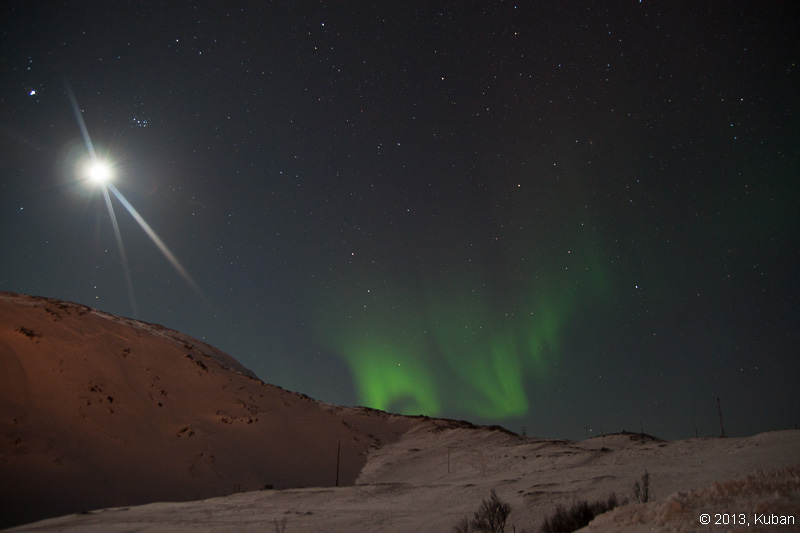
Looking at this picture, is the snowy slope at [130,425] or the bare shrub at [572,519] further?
the snowy slope at [130,425]

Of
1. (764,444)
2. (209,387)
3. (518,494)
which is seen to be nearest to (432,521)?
(518,494)

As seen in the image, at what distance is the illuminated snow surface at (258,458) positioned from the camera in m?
10.9

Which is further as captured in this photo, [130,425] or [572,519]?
[130,425]

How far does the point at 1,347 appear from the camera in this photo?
26.9 m

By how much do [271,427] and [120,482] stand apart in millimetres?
14042

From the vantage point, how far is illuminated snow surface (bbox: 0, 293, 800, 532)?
35.8 ft

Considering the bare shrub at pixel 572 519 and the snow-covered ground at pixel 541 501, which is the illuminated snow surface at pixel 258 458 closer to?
the snow-covered ground at pixel 541 501

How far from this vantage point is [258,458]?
32.5m

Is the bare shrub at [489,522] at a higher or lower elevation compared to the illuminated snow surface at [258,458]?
lower

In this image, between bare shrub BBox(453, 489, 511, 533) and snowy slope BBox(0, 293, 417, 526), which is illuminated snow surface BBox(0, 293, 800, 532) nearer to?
snowy slope BBox(0, 293, 417, 526)

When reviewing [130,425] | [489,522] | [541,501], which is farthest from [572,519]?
[130,425]

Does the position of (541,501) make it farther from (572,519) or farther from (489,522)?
(572,519)

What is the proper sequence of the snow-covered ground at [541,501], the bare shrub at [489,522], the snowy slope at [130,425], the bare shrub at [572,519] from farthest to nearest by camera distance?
the snowy slope at [130,425]
the bare shrub at [489,522]
the bare shrub at [572,519]
the snow-covered ground at [541,501]

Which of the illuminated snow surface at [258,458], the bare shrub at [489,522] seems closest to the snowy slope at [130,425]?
the illuminated snow surface at [258,458]
